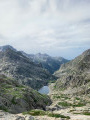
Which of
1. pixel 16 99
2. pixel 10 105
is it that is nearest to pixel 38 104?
pixel 16 99

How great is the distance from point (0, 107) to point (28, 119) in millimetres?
28055

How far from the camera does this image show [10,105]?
205 feet

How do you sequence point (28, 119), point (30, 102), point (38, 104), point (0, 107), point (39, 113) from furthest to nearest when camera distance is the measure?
point (38, 104) → point (30, 102) → point (0, 107) → point (39, 113) → point (28, 119)

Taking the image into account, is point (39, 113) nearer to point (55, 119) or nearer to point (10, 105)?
point (55, 119)

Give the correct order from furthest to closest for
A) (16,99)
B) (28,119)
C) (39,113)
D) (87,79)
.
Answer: (87,79), (16,99), (39,113), (28,119)

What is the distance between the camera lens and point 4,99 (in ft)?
206

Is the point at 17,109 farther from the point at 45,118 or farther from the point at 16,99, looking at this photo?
the point at 45,118

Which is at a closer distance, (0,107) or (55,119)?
(55,119)

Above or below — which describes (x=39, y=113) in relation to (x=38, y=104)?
above

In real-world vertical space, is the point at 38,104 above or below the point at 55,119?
below

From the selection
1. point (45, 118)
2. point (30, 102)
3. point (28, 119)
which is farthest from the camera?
point (30, 102)

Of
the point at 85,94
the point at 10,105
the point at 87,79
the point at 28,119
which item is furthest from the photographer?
the point at 87,79

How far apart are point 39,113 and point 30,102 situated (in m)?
44.1

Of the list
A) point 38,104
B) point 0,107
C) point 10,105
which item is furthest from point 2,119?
point 38,104
